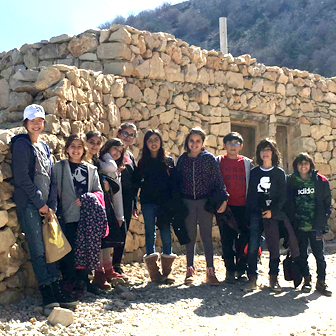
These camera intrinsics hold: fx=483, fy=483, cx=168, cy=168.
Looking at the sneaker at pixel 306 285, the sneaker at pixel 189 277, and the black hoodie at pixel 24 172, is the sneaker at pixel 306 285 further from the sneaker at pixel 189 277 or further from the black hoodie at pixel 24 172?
the black hoodie at pixel 24 172

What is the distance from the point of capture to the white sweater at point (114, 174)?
4.57 metres

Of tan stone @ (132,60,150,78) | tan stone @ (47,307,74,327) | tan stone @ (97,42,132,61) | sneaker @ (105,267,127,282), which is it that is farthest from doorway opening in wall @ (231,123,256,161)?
tan stone @ (47,307,74,327)

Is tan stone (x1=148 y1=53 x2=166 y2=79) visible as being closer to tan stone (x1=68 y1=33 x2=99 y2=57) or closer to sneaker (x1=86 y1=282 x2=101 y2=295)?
tan stone (x1=68 y1=33 x2=99 y2=57)

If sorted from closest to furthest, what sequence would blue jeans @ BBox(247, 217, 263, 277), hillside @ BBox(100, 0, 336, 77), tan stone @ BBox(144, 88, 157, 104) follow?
1. blue jeans @ BBox(247, 217, 263, 277)
2. tan stone @ BBox(144, 88, 157, 104)
3. hillside @ BBox(100, 0, 336, 77)

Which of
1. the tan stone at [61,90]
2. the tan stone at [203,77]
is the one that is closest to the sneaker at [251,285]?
the tan stone at [61,90]

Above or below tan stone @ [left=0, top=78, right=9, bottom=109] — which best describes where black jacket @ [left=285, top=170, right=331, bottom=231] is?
below

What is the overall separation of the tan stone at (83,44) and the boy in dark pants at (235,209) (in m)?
2.51

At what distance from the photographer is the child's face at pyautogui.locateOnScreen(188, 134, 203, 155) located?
16.1 ft

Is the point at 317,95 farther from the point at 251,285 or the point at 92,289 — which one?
the point at 92,289

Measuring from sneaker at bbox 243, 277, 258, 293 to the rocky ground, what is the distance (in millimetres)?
54

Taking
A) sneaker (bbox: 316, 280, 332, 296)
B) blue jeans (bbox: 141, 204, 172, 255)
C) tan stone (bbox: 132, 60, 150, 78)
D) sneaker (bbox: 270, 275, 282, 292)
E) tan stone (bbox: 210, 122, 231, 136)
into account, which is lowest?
sneaker (bbox: 316, 280, 332, 296)

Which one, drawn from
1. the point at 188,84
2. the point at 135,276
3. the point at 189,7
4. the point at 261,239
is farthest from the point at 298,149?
the point at 189,7

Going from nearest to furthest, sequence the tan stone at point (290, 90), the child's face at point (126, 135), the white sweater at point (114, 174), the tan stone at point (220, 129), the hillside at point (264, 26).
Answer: the white sweater at point (114, 174)
the child's face at point (126, 135)
the tan stone at point (220, 129)
the tan stone at point (290, 90)
the hillside at point (264, 26)

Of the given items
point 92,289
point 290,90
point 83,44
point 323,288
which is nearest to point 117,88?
point 83,44
